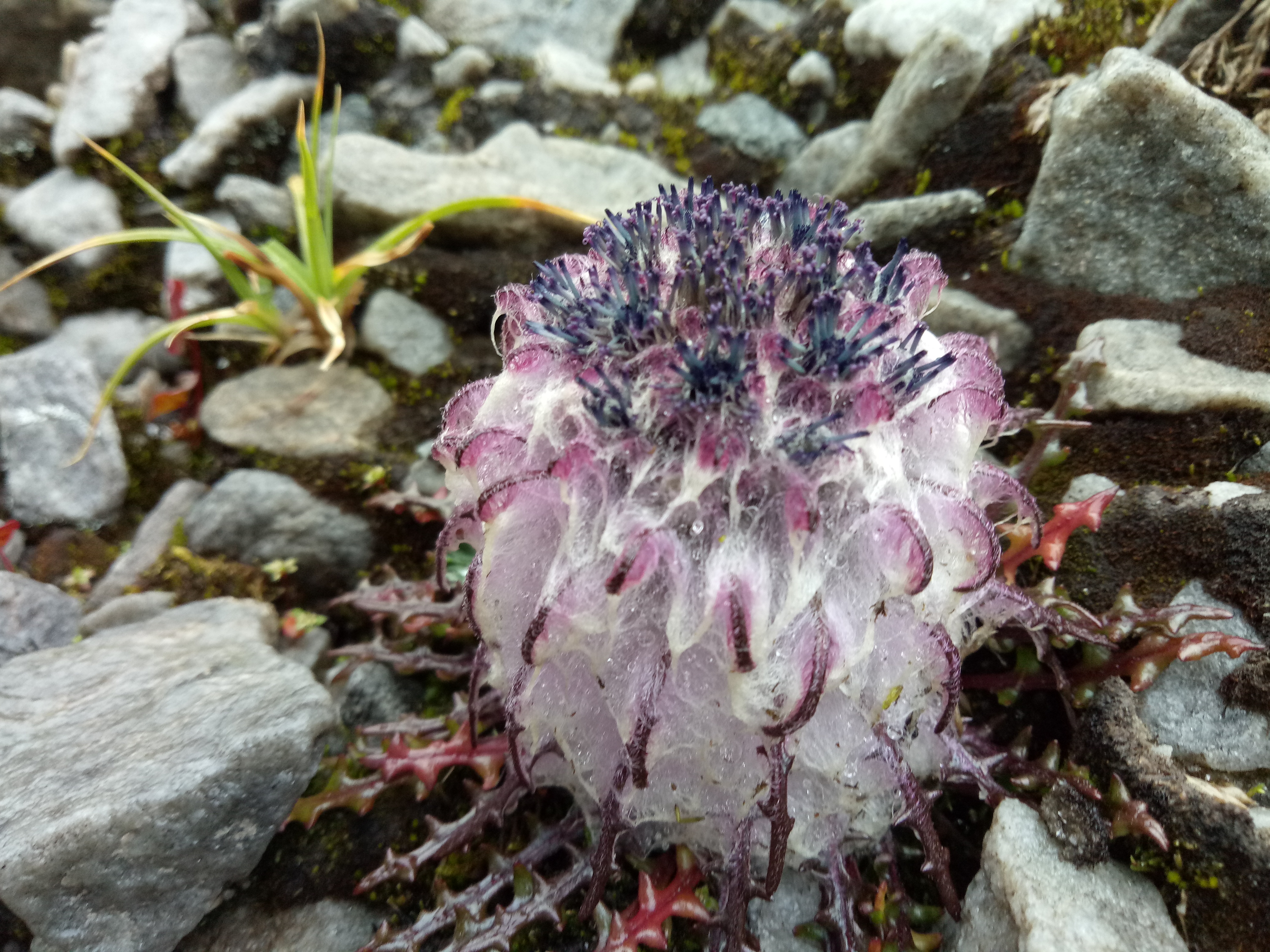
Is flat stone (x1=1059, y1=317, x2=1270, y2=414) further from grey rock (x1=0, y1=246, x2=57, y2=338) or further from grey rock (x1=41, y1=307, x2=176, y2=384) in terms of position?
grey rock (x1=0, y1=246, x2=57, y2=338)

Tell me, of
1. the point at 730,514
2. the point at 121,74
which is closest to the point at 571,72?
the point at 121,74

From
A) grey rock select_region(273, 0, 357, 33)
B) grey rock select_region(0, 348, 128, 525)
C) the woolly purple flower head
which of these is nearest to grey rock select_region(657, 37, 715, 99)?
grey rock select_region(273, 0, 357, 33)

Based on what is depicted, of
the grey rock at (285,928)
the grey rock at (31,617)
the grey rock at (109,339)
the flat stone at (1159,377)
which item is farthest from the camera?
the grey rock at (109,339)

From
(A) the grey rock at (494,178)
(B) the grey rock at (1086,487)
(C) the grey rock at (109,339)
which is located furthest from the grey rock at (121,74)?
(B) the grey rock at (1086,487)

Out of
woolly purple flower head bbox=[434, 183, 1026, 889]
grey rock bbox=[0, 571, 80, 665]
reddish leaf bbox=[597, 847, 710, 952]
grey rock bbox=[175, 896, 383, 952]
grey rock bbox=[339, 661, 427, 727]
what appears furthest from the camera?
grey rock bbox=[0, 571, 80, 665]

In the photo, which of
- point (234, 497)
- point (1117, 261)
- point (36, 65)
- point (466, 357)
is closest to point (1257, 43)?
point (1117, 261)

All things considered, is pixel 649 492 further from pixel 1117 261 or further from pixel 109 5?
pixel 109 5

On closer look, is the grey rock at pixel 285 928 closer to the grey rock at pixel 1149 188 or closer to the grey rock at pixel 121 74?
the grey rock at pixel 1149 188
